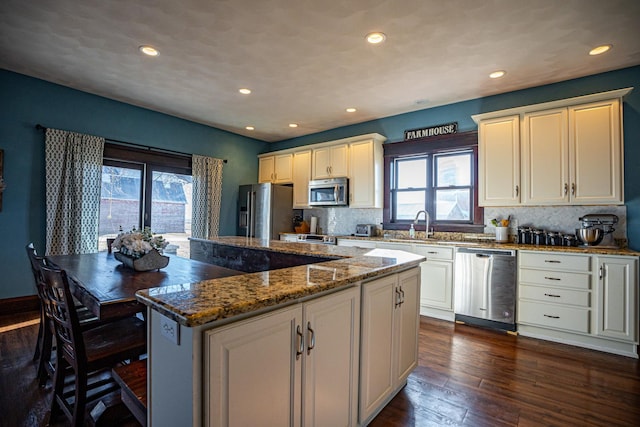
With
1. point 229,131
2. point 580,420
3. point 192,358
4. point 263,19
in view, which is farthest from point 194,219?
point 580,420

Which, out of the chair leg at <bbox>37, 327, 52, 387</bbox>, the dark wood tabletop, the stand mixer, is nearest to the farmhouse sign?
the stand mixer

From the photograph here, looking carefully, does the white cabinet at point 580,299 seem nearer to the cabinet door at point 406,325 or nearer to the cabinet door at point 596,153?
the cabinet door at point 596,153

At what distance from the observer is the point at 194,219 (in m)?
4.95

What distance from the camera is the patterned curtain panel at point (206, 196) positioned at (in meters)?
4.96

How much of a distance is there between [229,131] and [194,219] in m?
1.76

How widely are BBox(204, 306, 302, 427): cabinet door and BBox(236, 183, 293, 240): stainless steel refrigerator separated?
3975 mm

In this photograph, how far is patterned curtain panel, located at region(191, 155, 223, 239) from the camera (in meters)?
4.96

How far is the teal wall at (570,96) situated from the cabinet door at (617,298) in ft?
1.82

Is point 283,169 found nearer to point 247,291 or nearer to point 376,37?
point 376,37

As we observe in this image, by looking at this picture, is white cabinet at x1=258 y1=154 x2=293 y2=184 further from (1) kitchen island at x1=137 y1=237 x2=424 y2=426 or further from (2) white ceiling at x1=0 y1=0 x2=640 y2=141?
(1) kitchen island at x1=137 y1=237 x2=424 y2=426

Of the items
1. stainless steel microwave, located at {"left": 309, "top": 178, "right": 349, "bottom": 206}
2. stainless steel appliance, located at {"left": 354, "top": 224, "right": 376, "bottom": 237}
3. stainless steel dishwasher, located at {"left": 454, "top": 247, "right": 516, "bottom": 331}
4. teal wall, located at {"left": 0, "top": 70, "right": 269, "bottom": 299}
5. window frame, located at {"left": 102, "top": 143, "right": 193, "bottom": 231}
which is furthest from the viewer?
stainless steel microwave, located at {"left": 309, "top": 178, "right": 349, "bottom": 206}

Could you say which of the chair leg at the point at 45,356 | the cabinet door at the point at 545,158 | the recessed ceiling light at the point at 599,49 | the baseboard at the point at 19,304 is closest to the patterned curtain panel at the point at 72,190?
the baseboard at the point at 19,304

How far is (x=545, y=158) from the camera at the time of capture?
321 cm

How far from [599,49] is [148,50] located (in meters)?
4.08
